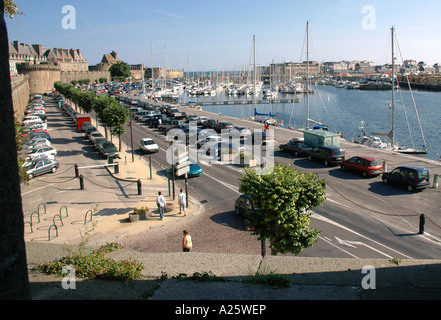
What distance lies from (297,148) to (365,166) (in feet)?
22.5

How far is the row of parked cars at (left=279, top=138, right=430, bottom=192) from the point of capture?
1991 cm

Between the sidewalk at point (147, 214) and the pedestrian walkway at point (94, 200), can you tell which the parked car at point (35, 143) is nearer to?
the pedestrian walkway at point (94, 200)

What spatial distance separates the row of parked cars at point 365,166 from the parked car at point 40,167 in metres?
18.2

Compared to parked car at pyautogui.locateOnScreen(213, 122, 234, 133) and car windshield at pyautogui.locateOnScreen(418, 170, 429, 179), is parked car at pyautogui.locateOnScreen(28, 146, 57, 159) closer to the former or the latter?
parked car at pyautogui.locateOnScreen(213, 122, 234, 133)

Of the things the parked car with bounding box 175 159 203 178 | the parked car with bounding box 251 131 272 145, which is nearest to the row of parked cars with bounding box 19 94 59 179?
the parked car with bounding box 175 159 203 178

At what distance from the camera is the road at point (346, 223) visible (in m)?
13.6

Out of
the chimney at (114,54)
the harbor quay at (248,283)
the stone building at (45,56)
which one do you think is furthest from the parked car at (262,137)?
the chimney at (114,54)

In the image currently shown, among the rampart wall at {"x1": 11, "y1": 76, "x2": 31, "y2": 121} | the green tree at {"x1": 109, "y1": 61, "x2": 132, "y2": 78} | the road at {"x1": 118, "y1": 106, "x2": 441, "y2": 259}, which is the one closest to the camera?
the road at {"x1": 118, "y1": 106, "x2": 441, "y2": 259}

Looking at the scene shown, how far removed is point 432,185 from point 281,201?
14.8m

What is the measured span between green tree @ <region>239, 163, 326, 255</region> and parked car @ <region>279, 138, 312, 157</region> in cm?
1765

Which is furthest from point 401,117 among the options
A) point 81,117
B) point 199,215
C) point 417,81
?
point 417,81

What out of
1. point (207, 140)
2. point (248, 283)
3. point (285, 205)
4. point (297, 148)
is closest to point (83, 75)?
point (207, 140)

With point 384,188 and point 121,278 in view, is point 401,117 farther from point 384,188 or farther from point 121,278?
point 121,278
